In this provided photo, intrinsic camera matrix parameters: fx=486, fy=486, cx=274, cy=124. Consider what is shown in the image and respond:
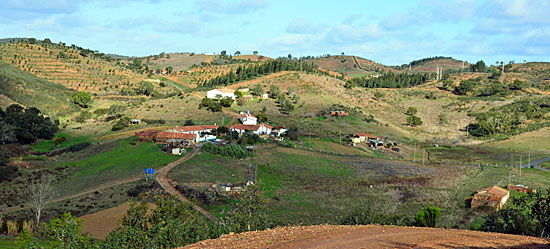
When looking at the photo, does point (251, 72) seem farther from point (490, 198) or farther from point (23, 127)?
point (490, 198)

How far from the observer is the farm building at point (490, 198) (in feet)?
145

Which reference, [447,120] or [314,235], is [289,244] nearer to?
[314,235]

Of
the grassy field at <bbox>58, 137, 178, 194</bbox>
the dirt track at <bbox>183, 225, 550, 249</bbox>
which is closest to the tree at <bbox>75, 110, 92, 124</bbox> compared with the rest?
the grassy field at <bbox>58, 137, 178, 194</bbox>

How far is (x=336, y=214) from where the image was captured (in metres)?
40.5

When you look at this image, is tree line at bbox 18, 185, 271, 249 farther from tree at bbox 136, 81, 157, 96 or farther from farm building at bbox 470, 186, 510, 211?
tree at bbox 136, 81, 157, 96

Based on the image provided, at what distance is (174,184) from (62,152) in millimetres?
29583

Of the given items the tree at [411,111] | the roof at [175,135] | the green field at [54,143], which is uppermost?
the tree at [411,111]

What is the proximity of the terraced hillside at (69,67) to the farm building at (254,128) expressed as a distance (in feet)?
203

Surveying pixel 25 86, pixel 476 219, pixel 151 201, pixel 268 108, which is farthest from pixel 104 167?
pixel 25 86

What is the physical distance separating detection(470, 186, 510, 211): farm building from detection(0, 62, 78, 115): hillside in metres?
86.4

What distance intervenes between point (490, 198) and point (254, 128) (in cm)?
4394

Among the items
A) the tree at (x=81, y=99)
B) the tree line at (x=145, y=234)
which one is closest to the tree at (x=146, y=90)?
the tree at (x=81, y=99)

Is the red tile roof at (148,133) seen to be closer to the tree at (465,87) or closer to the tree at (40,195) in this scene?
the tree at (40,195)

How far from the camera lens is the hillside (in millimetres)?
103188
